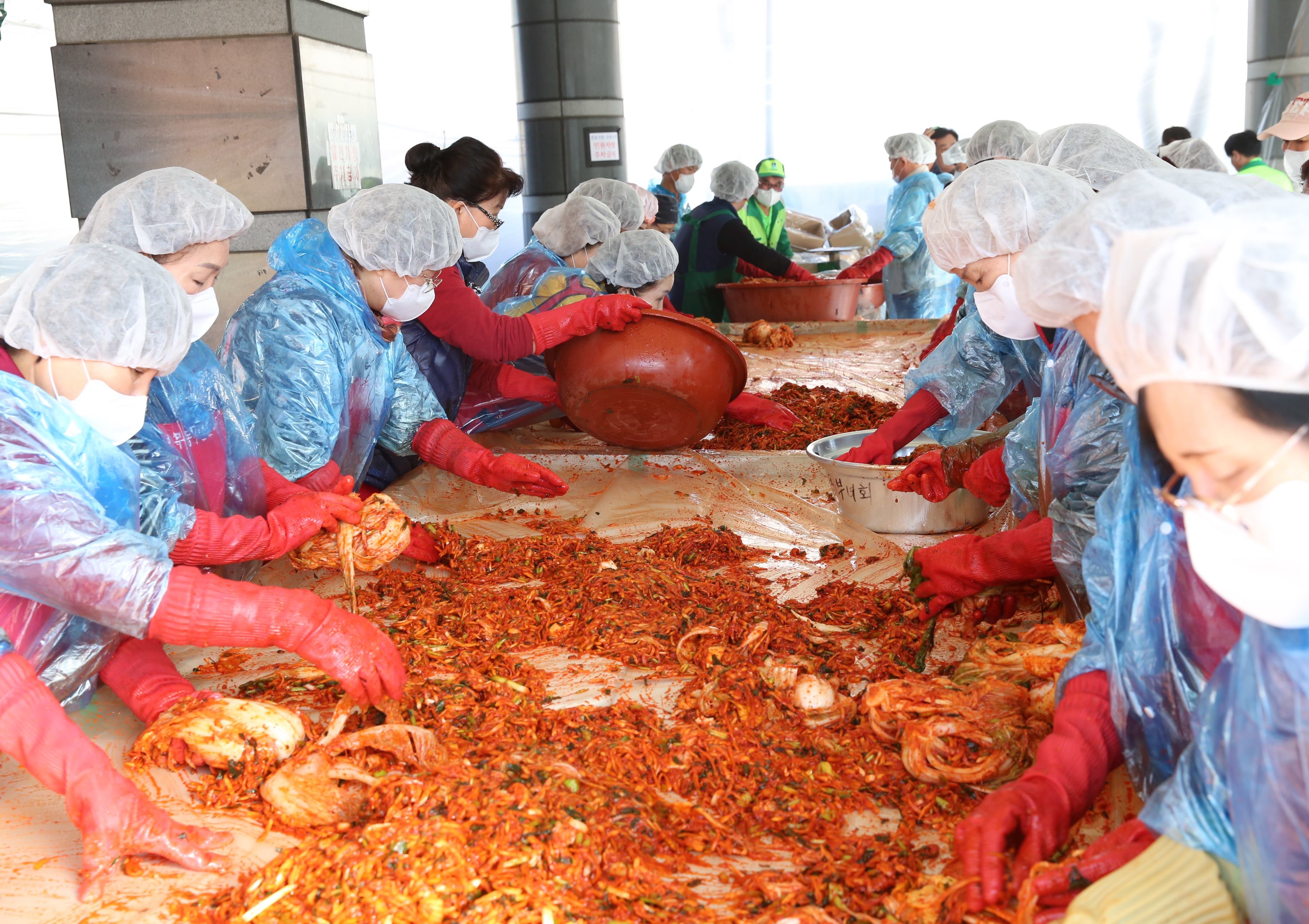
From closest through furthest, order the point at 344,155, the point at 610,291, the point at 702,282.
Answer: the point at 610,291 < the point at 344,155 < the point at 702,282

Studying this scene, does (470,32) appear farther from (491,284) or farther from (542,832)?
(542,832)

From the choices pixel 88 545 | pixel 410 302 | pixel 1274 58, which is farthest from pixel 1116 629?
pixel 1274 58

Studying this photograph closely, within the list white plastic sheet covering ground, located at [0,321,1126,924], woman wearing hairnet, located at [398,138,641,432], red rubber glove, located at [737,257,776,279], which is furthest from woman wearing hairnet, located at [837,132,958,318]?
woman wearing hairnet, located at [398,138,641,432]

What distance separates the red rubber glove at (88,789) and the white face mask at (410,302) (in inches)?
72.2

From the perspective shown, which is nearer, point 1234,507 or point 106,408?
point 1234,507

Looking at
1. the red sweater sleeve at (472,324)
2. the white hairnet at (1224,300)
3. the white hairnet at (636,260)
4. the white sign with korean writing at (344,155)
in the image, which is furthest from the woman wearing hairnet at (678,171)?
the white hairnet at (1224,300)

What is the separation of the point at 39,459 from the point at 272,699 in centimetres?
70

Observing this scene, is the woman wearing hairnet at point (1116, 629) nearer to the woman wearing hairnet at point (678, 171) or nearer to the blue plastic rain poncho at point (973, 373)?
the blue plastic rain poncho at point (973, 373)

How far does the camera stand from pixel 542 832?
5.53 ft

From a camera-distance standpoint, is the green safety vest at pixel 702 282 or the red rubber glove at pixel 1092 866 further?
the green safety vest at pixel 702 282

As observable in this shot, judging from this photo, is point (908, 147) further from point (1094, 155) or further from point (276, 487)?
point (276, 487)

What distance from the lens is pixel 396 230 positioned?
10.8 ft

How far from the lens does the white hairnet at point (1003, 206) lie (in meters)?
2.48

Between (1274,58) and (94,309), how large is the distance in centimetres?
1189
